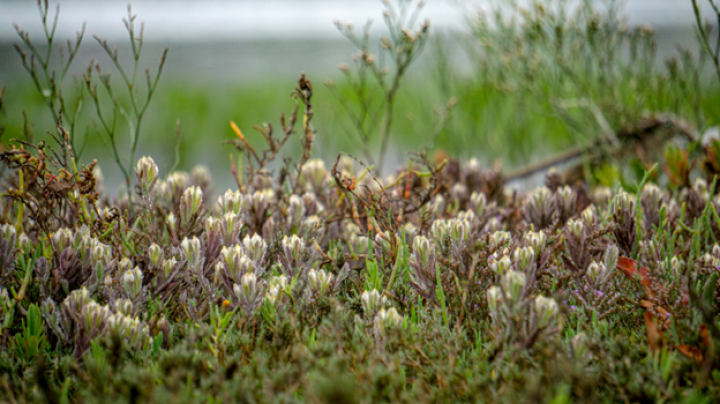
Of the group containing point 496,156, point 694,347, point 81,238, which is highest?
point 81,238

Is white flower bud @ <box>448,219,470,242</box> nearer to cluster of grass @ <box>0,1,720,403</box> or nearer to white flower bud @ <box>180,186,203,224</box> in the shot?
cluster of grass @ <box>0,1,720,403</box>

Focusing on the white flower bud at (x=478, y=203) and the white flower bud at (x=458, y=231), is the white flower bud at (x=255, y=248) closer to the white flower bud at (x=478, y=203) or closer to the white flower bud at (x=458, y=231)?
the white flower bud at (x=458, y=231)

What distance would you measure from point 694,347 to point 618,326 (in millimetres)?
302

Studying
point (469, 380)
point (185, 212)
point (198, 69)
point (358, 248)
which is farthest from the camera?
point (198, 69)

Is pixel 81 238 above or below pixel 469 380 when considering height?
above

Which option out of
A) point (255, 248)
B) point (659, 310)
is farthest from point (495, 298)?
point (255, 248)

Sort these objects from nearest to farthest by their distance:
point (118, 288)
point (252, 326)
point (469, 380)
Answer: point (469, 380) < point (252, 326) < point (118, 288)

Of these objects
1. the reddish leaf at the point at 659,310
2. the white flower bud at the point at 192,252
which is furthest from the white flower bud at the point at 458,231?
the white flower bud at the point at 192,252

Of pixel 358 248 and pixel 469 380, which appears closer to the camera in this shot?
pixel 469 380

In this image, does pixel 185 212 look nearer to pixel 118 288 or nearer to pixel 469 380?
pixel 118 288

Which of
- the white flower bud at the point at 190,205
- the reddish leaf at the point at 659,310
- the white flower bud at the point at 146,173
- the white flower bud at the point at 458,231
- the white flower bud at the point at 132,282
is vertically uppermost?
the white flower bud at the point at 146,173

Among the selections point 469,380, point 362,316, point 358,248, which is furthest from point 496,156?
point 469,380

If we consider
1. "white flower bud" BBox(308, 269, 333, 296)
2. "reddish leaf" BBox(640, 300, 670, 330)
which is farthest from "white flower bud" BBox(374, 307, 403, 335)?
"reddish leaf" BBox(640, 300, 670, 330)

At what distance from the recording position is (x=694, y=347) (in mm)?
1360
